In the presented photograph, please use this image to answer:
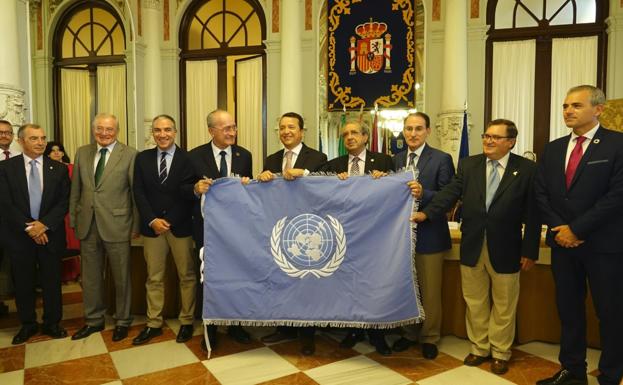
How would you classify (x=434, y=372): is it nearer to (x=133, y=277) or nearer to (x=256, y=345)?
(x=256, y=345)

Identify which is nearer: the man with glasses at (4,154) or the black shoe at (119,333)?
the black shoe at (119,333)

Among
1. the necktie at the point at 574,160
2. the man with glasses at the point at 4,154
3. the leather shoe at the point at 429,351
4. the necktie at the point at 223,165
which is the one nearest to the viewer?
the necktie at the point at 574,160

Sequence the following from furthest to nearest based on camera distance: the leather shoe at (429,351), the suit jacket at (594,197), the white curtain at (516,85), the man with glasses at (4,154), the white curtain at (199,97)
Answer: the white curtain at (199,97)
the white curtain at (516,85)
the man with glasses at (4,154)
the leather shoe at (429,351)
the suit jacket at (594,197)

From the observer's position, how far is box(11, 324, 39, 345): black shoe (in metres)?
3.08

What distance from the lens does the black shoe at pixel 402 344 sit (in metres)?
2.89

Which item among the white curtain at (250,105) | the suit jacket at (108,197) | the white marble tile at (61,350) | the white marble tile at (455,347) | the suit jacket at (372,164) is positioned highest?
the white curtain at (250,105)

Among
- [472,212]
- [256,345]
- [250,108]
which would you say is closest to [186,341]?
[256,345]

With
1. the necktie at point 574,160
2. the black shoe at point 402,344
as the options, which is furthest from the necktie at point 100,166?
the necktie at point 574,160

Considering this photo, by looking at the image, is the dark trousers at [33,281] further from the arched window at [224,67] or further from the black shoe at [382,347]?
the arched window at [224,67]

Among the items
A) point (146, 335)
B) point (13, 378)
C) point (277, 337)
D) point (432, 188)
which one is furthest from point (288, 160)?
point (13, 378)

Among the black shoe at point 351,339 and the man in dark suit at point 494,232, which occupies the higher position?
the man in dark suit at point 494,232

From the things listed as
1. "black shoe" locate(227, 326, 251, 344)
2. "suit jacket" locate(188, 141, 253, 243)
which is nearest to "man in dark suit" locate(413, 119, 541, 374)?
"suit jacket" locate(188, 141, 253, 243)

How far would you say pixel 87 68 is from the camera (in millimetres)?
8266

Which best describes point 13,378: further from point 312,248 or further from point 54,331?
point 312,248
